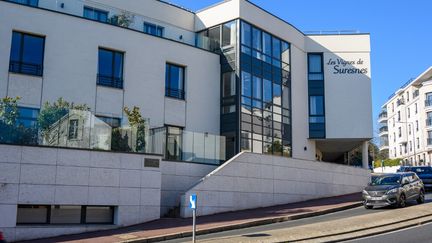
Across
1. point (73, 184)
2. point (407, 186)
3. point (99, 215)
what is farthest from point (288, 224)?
point (73, 184)

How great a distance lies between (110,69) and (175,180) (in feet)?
24.3

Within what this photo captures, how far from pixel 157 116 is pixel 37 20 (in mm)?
7827

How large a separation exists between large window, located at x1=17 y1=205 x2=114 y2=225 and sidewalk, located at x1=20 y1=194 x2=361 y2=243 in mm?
854

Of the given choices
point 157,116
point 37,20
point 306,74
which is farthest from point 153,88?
point 306,74

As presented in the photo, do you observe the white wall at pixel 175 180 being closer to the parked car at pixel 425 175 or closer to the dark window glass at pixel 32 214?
the dark window glass at pixel 32 214

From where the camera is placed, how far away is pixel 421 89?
248 ft

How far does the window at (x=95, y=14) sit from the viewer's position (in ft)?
89.0

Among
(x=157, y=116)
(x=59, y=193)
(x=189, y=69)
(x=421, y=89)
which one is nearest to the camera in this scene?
(x=59, y=193)

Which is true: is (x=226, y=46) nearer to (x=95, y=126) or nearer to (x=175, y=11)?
(x=175, y=11)

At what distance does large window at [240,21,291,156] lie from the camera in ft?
95.8

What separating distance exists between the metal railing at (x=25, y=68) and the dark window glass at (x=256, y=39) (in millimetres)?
13253

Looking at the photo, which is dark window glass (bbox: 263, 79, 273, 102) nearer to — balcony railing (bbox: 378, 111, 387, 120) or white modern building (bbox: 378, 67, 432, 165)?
white modern building (bbox: 378, 67, 432, 165)

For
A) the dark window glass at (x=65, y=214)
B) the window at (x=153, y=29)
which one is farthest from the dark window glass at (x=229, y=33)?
the dark window glass at (x=65, y=214)

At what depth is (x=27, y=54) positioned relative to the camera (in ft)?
75.0
